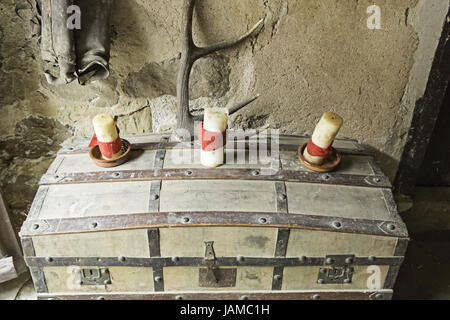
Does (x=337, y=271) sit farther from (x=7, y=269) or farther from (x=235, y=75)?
(x=7, y=269)

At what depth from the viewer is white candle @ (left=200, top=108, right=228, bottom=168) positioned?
1386mm

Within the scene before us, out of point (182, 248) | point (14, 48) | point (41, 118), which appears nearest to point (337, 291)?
point (182, 248)

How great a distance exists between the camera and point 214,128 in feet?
4.58

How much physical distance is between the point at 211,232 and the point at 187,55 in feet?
2.17

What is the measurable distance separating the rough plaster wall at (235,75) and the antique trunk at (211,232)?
1.09ft

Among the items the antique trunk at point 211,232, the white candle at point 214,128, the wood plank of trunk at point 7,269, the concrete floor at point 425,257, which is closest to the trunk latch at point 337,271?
the antique trunk at point 211,232

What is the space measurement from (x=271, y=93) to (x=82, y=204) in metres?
0.89

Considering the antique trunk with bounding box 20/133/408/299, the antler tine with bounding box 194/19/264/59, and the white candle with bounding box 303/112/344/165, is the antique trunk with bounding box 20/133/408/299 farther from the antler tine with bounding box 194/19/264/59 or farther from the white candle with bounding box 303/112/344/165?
the antler tine with bounding box 194/19/264/59

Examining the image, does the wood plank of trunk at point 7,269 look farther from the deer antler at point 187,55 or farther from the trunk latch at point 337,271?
the trunk latch at point 337,271

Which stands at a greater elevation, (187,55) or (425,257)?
(187,55)

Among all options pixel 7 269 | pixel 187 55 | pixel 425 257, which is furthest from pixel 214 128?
pixel 425 257

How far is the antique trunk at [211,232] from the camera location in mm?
1311

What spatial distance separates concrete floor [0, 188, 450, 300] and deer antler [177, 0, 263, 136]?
1145 millimetres

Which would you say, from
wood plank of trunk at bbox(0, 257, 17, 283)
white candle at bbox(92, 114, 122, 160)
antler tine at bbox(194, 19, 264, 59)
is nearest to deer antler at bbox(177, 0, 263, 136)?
antler tine at bbox(194, 19, 264, 59)
